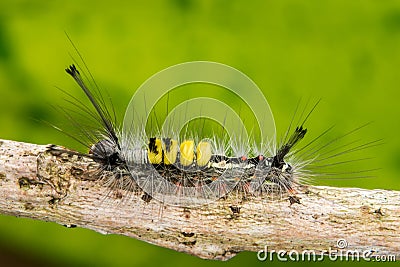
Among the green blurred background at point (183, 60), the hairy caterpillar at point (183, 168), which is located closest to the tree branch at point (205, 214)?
the hairy caterpillar at point (183, 168)

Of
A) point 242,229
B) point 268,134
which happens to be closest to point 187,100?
point 268,134

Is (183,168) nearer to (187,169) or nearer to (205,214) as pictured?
(187,169)

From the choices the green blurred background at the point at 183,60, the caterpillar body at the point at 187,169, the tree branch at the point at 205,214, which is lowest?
the tree branch at the point at 205,214

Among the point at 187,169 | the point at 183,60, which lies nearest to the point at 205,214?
the point at 187,169

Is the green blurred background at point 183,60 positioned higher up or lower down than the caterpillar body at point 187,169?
higher up

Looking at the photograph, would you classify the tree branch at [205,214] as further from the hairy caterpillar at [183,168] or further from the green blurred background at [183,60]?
the green blurred background at [183,60]
